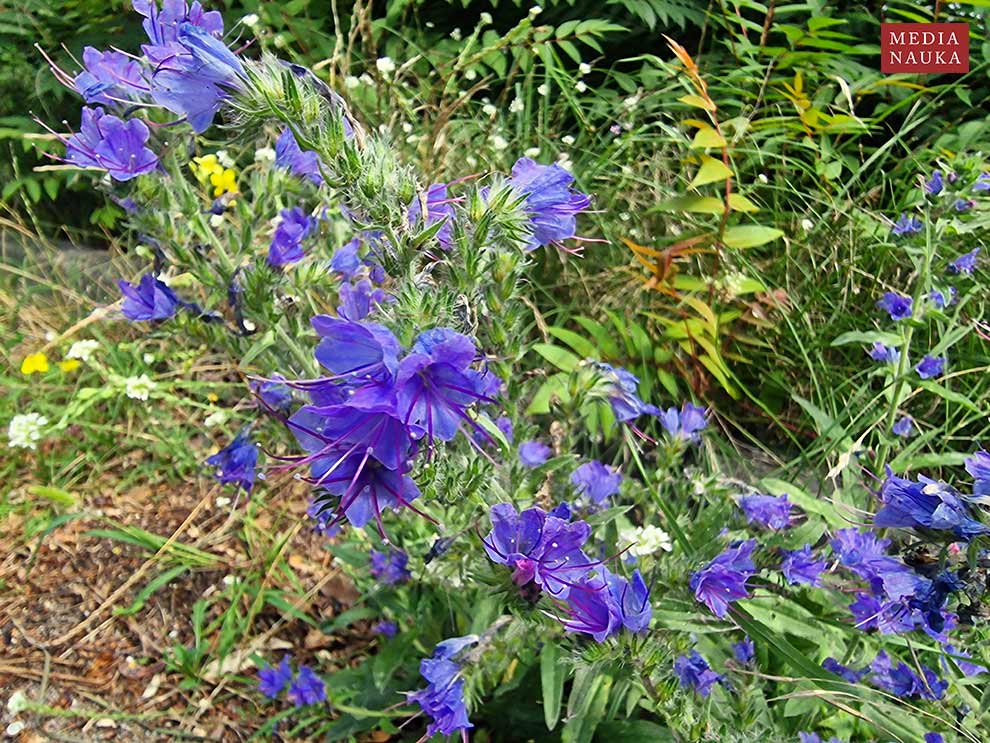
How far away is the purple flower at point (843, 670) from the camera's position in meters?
1.35

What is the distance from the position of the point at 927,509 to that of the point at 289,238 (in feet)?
3.31

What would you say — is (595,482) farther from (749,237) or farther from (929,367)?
(749,237)

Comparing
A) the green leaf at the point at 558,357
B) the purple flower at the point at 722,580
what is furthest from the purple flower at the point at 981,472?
the green leaf at the point at 558,357

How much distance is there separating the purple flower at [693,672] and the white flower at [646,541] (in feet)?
0.69

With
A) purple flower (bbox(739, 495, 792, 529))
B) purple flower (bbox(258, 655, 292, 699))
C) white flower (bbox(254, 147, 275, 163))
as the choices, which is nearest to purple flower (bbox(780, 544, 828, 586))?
purple flower (bbox(739, 495, 792, 529))

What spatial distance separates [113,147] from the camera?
1122 mm

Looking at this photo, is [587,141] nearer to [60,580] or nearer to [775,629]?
[775,629]

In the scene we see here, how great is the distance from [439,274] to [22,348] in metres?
2.51

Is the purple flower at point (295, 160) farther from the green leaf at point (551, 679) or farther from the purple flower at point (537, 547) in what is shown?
the green leaf at point (551, 679)

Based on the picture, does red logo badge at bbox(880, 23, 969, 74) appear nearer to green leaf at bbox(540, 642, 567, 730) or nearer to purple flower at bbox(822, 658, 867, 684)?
purple flower at bbox(822, 658, 867, 684)

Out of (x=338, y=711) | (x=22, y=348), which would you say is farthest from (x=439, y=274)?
(x=22, y=348)

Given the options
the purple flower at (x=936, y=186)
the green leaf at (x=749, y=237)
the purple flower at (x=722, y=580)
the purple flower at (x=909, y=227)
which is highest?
the purple flower at (x=936, y=186)

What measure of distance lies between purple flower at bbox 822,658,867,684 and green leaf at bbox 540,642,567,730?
0.47 meters

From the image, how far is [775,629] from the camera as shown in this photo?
55.6 inches
